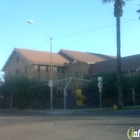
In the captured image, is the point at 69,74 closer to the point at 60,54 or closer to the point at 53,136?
the point at 60,54

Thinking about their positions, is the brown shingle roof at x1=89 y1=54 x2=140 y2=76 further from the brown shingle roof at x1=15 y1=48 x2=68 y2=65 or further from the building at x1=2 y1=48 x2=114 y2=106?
the brown shingle roof at x1=15 y1=48 x2=68 y2=65

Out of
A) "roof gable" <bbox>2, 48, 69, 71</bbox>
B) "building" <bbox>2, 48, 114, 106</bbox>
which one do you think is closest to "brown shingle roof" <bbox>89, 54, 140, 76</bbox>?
"building" <bbox>2, 48, 114, 106</bbox>

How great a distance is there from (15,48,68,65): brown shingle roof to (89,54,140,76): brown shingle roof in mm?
5934

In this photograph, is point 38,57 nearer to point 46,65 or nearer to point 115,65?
point 46,65

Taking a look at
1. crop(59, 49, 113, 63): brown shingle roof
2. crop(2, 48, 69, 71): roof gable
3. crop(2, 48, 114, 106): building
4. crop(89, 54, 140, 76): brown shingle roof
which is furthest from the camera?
crop(59, 49, 113, 63): brown shingle roof

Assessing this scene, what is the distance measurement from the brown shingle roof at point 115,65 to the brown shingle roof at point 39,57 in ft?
19.5

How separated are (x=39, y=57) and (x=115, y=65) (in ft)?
44.9

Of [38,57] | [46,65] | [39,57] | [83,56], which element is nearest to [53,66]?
[46,65]

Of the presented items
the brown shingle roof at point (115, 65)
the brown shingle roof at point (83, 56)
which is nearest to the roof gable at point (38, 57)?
the brown shingle roof at point (83, 56)

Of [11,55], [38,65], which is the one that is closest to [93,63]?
[38,65]

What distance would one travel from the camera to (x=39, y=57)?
55000mm

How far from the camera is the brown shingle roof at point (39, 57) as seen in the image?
53.2 metres

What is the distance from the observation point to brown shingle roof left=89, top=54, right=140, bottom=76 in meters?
50.4

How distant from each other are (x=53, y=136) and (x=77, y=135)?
3.30 ft
